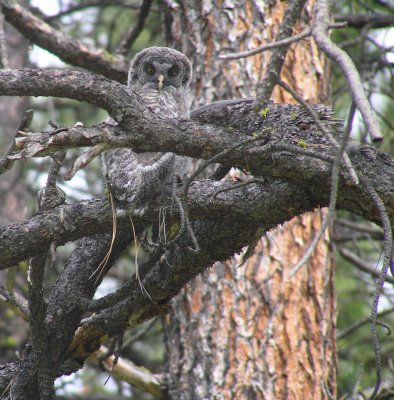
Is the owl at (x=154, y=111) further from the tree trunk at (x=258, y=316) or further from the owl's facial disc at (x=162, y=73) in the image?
the tree trunk at (x=258, y=316)

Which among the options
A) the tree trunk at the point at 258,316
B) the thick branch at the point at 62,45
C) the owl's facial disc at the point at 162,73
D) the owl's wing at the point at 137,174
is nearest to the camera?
the owl's wing at the point at 137,174

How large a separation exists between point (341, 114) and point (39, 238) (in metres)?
3.82

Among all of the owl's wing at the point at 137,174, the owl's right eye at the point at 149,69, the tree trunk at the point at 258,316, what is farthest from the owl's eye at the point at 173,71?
the owl's wing at the point at 137,174

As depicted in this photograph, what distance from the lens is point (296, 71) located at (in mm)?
4629

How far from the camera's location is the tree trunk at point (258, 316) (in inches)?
156

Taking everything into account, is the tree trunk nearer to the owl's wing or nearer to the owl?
the owl

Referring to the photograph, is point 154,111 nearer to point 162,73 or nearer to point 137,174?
point 137,174

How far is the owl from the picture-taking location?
309cm

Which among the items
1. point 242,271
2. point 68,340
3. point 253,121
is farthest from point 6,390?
point 253,121

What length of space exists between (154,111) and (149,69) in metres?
1.32

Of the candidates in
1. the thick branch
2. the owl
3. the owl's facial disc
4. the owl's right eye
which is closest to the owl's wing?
the owl

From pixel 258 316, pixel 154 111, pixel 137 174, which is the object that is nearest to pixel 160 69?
pixel 154 111

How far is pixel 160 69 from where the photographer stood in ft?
14.6

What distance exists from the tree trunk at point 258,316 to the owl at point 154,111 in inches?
11.4
